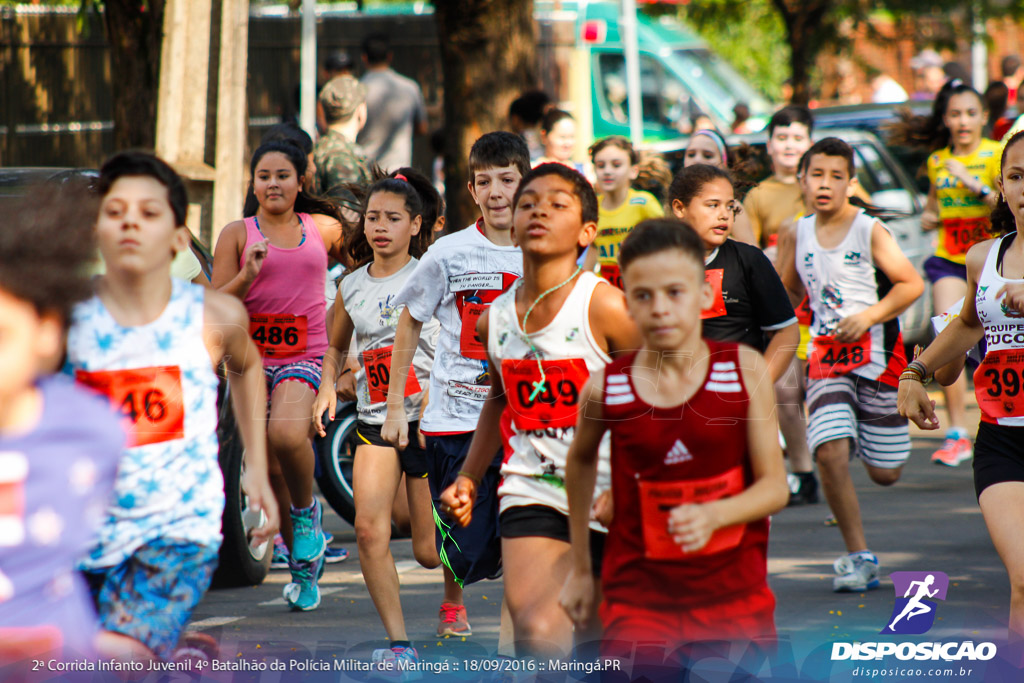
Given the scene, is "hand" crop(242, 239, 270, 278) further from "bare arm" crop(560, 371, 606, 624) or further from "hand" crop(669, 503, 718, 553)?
"hand" crop(669, 503, 718, 553)

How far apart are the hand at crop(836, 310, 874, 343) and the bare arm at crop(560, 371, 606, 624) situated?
3024 millimetres

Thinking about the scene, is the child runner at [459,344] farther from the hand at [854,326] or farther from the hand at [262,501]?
the hand at [854,326]

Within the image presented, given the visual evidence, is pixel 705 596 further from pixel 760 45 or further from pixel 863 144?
pixel 760 45

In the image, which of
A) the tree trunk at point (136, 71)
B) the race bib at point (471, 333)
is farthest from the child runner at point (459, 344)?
the tree trunk at point (136, 71)

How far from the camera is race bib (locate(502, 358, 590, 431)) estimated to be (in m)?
4.00

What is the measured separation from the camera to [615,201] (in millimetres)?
8141

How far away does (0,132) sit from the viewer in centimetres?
1545

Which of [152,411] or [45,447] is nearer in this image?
[45,447]

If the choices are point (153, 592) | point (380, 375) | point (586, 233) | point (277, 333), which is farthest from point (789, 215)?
point (153, 592)

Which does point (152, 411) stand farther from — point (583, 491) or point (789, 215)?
point (789, 215)

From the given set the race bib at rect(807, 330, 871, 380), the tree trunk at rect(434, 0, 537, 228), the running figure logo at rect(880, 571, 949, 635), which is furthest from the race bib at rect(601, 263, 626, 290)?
the tree trunk at rect(434, 0, 537, 228)

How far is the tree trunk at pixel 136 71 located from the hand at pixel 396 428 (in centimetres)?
641

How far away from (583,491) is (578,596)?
278 mm

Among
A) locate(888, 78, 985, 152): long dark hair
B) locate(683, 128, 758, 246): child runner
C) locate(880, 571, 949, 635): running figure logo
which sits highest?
locate(888, 78, 985, 152): long dark hair
